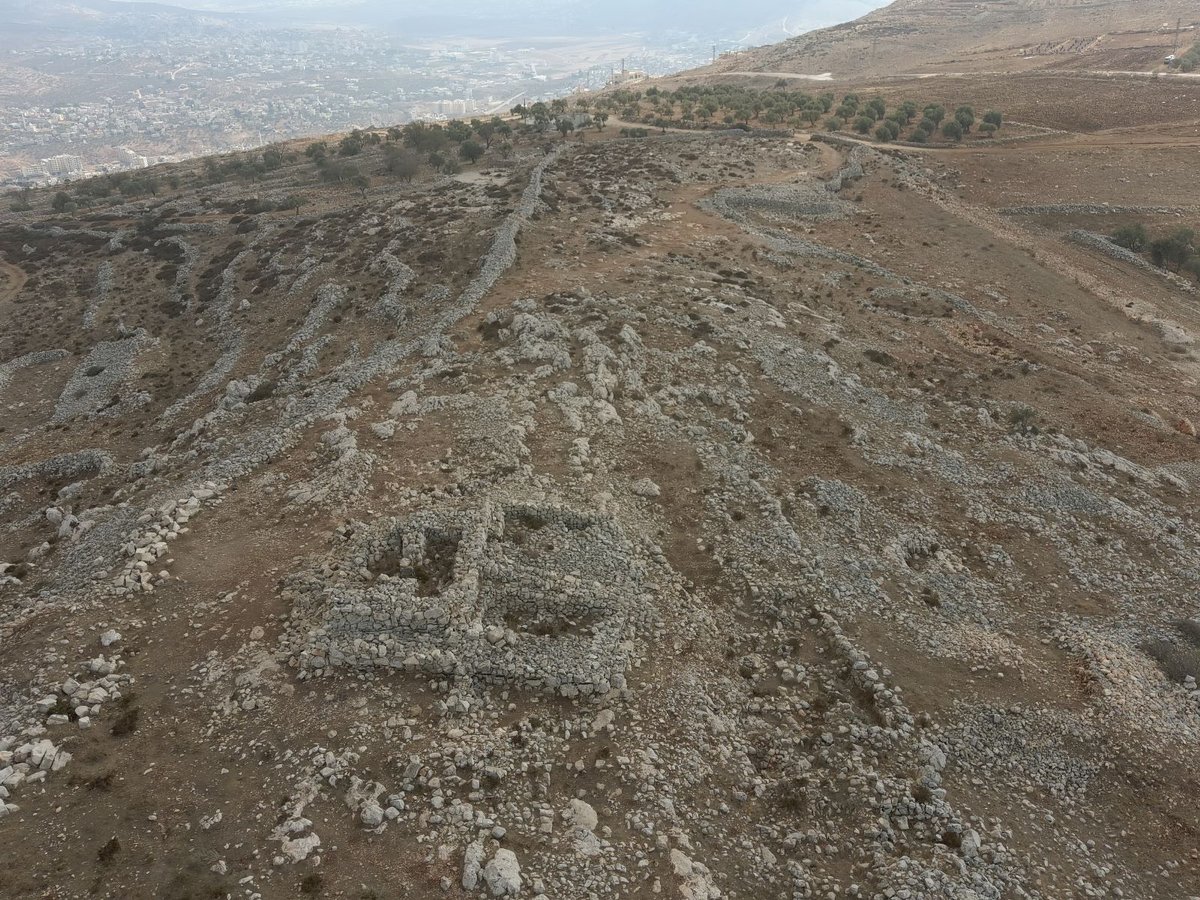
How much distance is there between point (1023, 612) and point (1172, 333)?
38.0m

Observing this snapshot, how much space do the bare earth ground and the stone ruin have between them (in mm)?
147

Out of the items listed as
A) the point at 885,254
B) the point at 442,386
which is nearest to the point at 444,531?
the point at 442,386

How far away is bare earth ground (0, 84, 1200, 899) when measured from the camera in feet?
54.2

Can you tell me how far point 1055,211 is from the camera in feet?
220

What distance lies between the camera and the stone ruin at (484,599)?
20.1m

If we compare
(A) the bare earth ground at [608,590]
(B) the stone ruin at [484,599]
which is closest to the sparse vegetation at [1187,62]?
(A) the bare earth ground at [608,590]

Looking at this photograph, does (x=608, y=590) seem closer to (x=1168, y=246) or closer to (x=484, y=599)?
(x=484, y=599)

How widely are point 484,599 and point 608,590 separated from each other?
449 cm

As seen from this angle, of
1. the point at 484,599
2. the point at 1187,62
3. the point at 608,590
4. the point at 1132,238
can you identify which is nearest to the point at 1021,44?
the point at 1187,62

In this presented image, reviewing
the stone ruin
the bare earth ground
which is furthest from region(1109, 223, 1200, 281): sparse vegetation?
the stone ruin

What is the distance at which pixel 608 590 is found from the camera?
23.2 m

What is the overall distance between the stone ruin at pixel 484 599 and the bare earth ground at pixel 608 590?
15 cm

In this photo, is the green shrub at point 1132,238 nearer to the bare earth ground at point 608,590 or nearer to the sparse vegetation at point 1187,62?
the bare earth ground at point 608,590

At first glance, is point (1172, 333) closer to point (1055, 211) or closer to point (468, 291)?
point (1055, 211)
